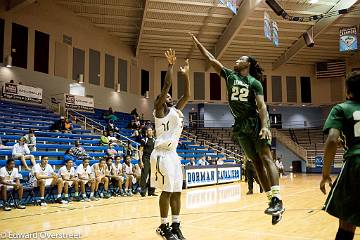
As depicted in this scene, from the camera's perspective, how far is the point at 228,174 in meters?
16.0

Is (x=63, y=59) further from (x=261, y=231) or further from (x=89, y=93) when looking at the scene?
(x=261, y=231)

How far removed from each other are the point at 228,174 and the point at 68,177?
832cm

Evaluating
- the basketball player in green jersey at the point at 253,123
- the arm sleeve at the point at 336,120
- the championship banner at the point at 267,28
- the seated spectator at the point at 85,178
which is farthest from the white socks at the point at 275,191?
the championship banner at the point at 267,28

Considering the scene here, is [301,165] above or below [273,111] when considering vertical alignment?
below

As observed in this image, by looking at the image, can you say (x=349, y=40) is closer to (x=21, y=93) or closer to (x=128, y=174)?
(x=128, y=174)

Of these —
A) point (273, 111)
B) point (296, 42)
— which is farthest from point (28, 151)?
point (273, 111)

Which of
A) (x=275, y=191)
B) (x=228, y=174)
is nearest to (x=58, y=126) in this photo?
(x=228, y=174)

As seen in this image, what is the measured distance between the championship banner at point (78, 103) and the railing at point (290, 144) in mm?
15119

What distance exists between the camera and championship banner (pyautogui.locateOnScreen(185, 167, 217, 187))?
13.4 meters

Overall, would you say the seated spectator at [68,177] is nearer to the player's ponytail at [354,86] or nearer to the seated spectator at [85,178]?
the seated spectator at [85,178]

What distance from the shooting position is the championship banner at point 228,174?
50.4ft

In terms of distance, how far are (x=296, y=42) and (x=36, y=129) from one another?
1801 centimetres

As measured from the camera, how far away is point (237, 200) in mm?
9586

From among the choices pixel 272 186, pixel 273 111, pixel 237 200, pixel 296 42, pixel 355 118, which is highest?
pixel 296 42
